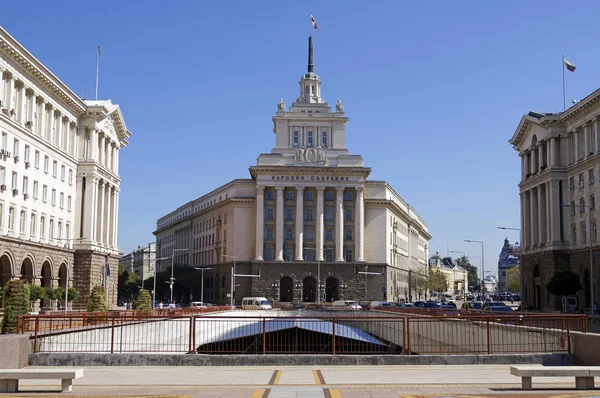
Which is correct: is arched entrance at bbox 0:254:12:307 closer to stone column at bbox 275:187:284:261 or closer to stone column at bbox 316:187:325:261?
stone column at bbox 275:187:284:261

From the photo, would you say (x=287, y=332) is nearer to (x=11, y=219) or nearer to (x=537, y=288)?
(x=11, y=219)

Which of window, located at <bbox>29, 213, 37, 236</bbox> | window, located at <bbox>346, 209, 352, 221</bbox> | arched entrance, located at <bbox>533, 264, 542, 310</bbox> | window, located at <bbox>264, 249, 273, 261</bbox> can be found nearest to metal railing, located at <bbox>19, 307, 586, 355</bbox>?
window, located at <bbox>29, 213, 37, 236</bbox>

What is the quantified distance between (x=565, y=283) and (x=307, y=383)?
5739 cm

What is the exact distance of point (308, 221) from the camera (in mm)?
125812

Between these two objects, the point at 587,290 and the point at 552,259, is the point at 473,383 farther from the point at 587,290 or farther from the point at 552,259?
the point at 552,259

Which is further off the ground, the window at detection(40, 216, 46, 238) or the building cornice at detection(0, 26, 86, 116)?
the building cornice at detection(0, 26, 86, 116)

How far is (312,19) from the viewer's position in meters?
122

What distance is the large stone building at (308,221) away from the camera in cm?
12325

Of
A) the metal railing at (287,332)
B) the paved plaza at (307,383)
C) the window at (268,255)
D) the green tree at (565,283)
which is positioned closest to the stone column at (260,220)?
the window at (268,255)

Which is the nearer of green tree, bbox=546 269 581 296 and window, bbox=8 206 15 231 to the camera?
window, bbox=8 206 15 231

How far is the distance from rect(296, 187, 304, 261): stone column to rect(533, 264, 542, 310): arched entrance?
42.3 meters

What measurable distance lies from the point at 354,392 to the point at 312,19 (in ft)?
357

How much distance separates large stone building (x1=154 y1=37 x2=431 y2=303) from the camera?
123m

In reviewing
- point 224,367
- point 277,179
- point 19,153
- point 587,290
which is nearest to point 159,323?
point 224,367
